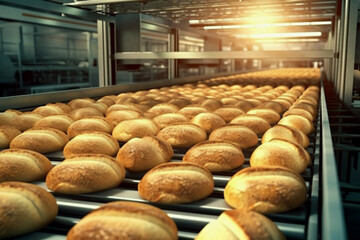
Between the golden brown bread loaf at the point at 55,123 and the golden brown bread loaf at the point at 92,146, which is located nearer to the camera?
the golden brown bread loaf at the point at 92,146

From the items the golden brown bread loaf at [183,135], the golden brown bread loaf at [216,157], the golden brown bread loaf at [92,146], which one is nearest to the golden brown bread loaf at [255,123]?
the golden brown bread loaf at [183,135]

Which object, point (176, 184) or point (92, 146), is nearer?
point (176, 184)

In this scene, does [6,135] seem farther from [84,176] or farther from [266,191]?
[266,191]

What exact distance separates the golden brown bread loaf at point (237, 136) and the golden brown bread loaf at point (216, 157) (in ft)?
0.58

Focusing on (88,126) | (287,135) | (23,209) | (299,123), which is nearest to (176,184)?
(23,209)

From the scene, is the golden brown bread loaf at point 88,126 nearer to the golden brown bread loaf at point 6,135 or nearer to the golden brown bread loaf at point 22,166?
the golden brown bread loaf at point 6,135

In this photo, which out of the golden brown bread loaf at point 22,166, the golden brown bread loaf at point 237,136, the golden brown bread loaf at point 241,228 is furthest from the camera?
the golden brown bread loaf at point 237,136

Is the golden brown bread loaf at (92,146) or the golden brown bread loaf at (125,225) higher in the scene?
the golden brown bread loaf at (92,146)

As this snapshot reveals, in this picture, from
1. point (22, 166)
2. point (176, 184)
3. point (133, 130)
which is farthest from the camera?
point (133, 130)

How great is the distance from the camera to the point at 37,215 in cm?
76

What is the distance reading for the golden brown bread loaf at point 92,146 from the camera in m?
1.21

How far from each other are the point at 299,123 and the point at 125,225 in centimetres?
110

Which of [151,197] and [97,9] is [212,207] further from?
[97,9]

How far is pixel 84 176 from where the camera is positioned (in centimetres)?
94
